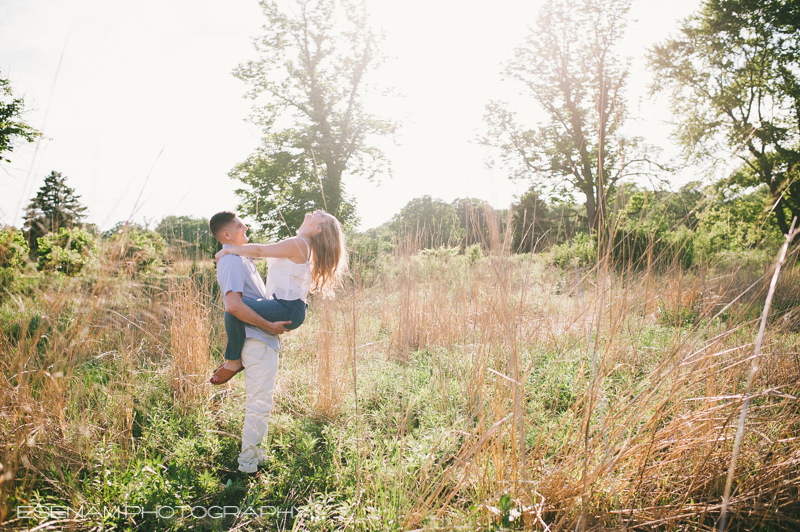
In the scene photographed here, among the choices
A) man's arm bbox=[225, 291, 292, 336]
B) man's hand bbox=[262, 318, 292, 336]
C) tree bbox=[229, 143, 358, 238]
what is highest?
tree bbox=[229, 143, 358, 238]

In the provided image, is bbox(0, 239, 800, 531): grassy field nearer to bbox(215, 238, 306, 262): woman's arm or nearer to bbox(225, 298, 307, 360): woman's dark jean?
bbox(225, 298, 307, 360): woman's dark jean

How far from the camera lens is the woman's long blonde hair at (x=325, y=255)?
253 centimetres

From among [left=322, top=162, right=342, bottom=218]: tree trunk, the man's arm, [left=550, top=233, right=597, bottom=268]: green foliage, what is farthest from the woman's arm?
[left=322, top=162, right=342, bottom=218]: tree trunk

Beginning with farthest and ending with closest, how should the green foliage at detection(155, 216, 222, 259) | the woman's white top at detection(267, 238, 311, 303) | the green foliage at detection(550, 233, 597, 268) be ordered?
the green foliage at detection(155, 216, 222, 259) → the woman's white top at detection(267, 238, 311, 303) → the green foliage at detection(550, 233, 597, 268)

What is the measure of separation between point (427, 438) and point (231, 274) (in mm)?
1559

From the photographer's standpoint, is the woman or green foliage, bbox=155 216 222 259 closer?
the woman

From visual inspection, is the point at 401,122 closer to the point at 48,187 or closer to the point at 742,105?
the point at 742,105

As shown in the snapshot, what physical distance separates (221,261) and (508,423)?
6.09 feet

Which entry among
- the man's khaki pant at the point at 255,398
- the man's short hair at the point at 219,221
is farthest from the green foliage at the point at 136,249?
the man's khaki pant at the point at 255,398

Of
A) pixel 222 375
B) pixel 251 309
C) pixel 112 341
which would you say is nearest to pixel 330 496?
pixel 222 375

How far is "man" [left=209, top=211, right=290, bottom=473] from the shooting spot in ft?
7.23

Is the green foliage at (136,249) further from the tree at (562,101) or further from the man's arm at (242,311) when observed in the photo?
the tree at (562,101)

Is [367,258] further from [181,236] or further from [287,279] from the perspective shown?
[287,279]

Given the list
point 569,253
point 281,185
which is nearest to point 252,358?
point 569,253
